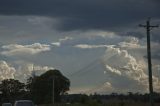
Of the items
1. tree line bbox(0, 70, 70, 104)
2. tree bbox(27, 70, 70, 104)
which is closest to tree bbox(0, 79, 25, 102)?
tree line bbox(0, 70, 70, 104)

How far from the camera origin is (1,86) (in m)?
168

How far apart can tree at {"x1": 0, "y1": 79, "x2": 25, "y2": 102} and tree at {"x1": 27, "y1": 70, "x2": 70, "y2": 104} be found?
9.67 metres

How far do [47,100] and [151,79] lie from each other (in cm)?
9654

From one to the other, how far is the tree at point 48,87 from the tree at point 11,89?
31.7 ft

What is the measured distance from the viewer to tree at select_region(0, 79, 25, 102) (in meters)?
161

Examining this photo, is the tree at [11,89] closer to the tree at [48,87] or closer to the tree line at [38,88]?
the tree line at [38,88]

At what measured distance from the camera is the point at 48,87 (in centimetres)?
14838

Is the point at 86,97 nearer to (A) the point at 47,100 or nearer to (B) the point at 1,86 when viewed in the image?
(A) the point at 47,100

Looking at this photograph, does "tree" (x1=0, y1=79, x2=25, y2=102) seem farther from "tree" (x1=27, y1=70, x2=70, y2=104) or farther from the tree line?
"tree" (x1=27, y1=70, x2=70, y2=104)

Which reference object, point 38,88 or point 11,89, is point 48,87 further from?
point 11,89

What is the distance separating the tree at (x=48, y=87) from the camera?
481ft

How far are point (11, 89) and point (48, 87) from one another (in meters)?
19.5

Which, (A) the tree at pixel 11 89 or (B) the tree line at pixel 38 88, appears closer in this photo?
(B) the tree line at pixel 38 88

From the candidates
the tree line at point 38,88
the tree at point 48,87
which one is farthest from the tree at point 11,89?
the tree at point 48,87
